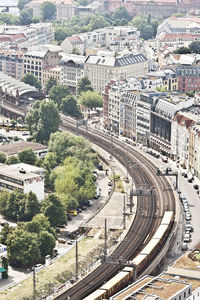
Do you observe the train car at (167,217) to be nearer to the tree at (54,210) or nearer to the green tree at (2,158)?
the tree at (54,210)

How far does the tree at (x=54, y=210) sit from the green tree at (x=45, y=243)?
1263cm

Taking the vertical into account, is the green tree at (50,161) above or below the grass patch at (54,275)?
above

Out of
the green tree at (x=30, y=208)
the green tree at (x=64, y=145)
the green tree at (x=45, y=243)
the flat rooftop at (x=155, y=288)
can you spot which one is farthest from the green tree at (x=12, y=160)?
the flat rooftop at (x=155, y=288)

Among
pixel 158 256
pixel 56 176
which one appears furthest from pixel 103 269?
pixel 56 176

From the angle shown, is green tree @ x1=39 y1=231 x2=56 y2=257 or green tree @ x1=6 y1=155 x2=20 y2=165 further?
green tree @ x1=6 y1=155 x2=20 y2=165

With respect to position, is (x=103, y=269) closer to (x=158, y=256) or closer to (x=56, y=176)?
(x=158, y=256)

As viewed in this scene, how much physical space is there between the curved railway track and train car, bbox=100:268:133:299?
8.96 feet

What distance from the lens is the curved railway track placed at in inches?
5089

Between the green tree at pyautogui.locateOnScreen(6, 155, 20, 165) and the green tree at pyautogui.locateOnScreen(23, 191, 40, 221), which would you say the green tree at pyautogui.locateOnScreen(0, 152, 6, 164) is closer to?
the green tree at pyautogui.locateOnScreen(6, 155, 20, 165)

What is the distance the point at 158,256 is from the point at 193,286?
2270 cm

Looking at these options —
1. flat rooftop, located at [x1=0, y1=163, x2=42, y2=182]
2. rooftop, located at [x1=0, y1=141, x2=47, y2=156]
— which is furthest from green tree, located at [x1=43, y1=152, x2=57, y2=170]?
flat rooftop, located at [x1=0, y1=163, x2=42, y2=182]

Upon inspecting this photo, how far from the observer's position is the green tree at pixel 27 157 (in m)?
184

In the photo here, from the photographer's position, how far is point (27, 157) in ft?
602

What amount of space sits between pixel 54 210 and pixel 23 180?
32.9 feet
